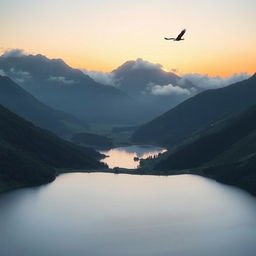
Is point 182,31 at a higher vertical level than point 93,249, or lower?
higher

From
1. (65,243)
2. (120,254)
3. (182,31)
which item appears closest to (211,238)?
(120,254)

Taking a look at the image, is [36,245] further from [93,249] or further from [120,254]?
[120,254]

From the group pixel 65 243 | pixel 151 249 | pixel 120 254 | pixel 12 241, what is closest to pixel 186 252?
pixel 151 249

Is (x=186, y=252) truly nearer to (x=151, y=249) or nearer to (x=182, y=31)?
(x=151, y=249)

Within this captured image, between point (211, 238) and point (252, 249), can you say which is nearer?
point (252, 249)

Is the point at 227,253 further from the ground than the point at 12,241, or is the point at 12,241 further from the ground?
the point at 12,241

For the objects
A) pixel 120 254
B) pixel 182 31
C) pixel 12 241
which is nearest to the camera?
pixel 182 31

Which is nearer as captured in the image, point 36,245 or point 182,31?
point 182,31

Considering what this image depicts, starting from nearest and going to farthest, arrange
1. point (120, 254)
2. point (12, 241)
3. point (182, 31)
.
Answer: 1. point (182, 31)
2. point (120, 254)
3. point (12, 241)

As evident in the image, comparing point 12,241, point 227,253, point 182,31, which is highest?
point 182,31
